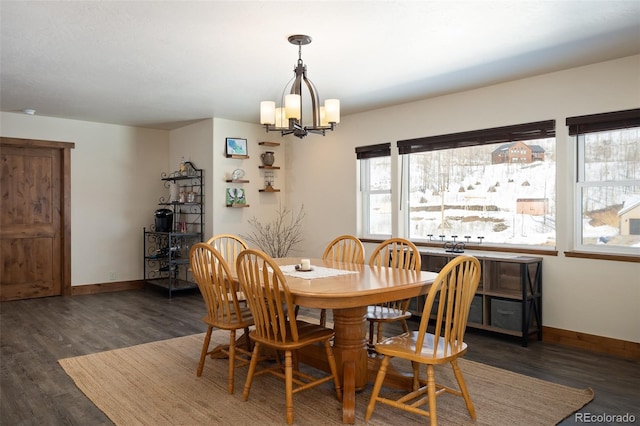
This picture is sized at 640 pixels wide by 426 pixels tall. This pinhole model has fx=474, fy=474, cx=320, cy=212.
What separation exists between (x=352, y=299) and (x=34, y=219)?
540 cm

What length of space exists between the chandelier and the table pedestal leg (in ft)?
4.25

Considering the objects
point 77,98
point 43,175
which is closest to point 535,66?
point 77,98

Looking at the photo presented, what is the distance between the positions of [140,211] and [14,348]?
3307 mm

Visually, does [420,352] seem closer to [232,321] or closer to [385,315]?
[385,315]

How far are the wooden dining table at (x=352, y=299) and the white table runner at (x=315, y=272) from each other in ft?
0.09

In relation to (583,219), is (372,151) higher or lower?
higher

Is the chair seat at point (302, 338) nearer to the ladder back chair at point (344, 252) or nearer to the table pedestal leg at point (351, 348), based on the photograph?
the table pedestal leg at point (351, 348)

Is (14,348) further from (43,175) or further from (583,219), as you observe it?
(583,219)

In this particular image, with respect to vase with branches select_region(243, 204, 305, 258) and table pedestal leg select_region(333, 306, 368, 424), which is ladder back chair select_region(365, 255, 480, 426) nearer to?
table pedestal leg select_region(333, 306, 368, 424)

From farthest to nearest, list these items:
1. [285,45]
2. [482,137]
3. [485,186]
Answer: [485,186], [482,137], [285,45]

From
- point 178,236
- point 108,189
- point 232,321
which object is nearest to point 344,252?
point 232,321

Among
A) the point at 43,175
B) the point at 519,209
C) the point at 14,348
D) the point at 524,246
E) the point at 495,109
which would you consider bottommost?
the point at 14,348

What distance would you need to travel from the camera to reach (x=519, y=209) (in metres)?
4.61

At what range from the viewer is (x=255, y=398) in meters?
2.89
